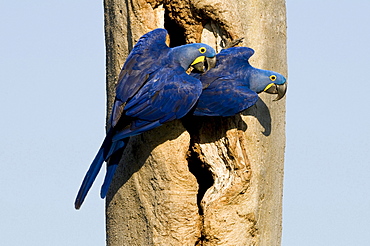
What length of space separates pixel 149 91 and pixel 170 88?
0.12 m

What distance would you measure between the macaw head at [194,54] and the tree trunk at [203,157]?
290 mm

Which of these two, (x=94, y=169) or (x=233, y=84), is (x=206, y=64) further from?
(x=94, y=169)

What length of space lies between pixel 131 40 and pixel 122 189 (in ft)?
3.05

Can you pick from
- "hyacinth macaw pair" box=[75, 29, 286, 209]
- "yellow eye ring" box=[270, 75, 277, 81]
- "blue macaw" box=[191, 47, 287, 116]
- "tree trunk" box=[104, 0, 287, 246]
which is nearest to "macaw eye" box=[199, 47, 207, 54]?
"hyacinth macaw pair" box=[75, 29, 286, 209]

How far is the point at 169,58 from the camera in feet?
19.3

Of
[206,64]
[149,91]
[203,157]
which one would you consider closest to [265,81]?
[206,64]

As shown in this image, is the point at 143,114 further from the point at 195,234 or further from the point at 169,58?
the point at 195,234

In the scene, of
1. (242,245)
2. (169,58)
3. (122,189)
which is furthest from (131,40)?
(242,245)

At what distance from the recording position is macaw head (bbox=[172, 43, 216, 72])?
586cm

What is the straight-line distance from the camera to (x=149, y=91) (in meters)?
5.74

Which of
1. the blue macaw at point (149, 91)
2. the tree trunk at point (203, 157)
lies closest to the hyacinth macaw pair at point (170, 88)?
the blue macaw at point (149, 91)

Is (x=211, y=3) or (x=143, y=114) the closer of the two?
(x=143, y=114)

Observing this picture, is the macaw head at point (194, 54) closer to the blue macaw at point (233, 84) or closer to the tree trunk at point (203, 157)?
the blue macaw at point (233, 84)

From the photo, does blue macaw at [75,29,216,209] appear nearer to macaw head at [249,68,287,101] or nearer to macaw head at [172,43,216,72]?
macaw head at [172,43,216,72]
